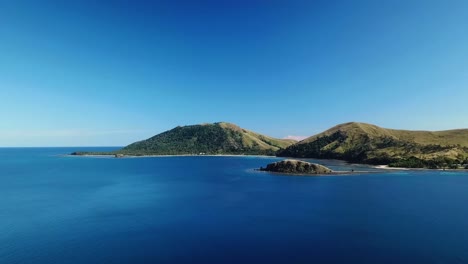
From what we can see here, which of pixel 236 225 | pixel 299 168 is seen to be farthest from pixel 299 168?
pixel 236 225

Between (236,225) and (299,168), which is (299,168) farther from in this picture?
(236,225)

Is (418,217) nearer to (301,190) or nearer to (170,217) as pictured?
(301,190)

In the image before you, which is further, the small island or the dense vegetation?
the dense vegetation

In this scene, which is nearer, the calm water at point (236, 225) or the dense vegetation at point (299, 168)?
the calm water at point (236, 225)

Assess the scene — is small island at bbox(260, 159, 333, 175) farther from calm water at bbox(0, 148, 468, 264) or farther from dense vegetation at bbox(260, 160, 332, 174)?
calm water at bbox(0, 148, 468, 264)

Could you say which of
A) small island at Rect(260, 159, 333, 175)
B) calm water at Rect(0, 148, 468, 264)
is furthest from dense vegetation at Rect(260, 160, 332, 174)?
calm water at Rect(0, 148, 468, 264)

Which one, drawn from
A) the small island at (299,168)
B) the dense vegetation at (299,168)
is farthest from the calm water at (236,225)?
the dense vegetation at (299,168)

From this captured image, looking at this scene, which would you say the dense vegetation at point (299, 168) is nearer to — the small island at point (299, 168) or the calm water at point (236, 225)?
the small island at point (299, 168)

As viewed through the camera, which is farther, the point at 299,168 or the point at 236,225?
the point at 299,168
